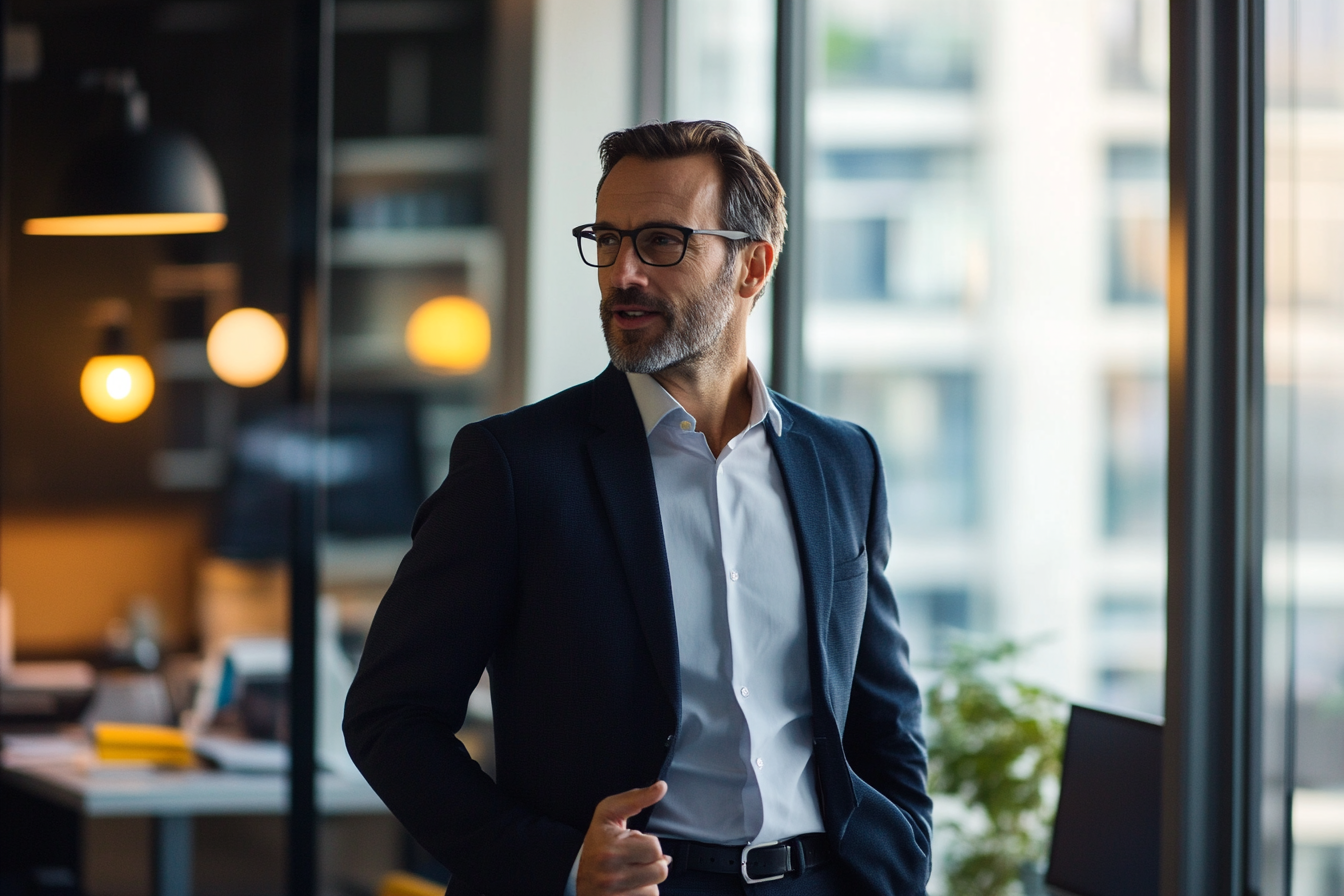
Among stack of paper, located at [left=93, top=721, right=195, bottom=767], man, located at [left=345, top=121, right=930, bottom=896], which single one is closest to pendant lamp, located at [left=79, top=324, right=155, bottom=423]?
stack of paper, located at [left=93, top=721, right=195, bottom=767]

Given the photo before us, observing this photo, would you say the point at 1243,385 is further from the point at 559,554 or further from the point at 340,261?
the point at 340,261

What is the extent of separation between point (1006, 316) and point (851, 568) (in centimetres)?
145

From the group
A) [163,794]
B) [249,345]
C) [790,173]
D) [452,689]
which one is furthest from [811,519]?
[249,345]

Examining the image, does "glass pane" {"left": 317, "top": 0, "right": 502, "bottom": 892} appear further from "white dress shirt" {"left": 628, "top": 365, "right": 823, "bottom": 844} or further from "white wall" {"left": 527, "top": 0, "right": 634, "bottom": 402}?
"white dress shirt" {"left": 628, "top": 365, "right": 823, "bottom": 844}

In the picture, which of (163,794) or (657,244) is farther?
(163,794)

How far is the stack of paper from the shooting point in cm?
386

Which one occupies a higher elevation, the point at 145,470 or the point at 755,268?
the point at 755,268

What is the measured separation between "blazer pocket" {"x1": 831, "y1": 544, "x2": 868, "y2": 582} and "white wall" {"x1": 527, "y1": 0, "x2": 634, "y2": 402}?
2.64 metres

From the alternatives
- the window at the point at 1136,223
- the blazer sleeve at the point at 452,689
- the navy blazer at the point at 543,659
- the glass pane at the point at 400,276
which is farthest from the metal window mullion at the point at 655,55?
the blazer sleeve at the point at 452,689

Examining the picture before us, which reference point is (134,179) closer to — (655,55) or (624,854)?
(655,55)

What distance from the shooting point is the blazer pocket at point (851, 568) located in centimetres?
187

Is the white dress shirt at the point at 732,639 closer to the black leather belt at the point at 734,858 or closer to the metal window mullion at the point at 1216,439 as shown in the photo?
the black leather belt at the point at 734,858

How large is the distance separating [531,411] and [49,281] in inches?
142

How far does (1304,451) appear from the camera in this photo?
2.18m
